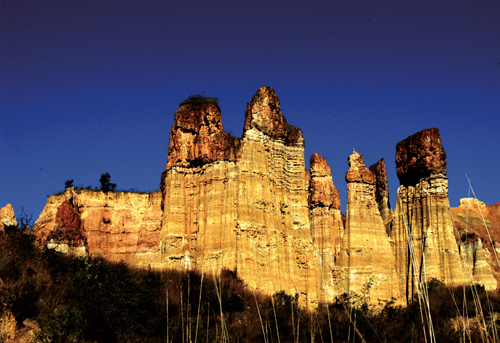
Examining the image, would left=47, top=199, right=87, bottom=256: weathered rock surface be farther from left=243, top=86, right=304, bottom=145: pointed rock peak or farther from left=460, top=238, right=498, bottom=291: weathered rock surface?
left=460, top=238, right=498, bottom=291: weathered rock surface

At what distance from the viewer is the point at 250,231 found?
109ft

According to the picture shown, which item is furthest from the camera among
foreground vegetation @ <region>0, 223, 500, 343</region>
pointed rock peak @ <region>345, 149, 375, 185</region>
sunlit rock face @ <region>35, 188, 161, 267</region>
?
pointed rock peak @ <region>345, 149, 375, 185</region>

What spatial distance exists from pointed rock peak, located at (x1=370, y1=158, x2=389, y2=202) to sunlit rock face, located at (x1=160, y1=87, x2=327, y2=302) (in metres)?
13.2

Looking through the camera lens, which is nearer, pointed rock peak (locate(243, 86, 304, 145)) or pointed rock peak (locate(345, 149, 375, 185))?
pointed rock peak (locate(243, 86, 304, 145))

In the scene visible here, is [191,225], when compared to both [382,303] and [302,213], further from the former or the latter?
[382,303]

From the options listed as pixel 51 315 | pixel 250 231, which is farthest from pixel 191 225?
pixel 51 315

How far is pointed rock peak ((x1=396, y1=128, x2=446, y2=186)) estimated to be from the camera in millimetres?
42938

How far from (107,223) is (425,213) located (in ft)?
88.3

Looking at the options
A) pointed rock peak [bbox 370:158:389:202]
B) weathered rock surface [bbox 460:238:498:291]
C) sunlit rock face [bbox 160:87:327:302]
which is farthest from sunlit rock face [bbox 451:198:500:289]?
sunlit rock face [bbox 160:87:327:302]

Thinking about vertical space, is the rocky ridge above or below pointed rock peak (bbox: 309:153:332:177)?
below

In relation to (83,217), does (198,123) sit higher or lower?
higher

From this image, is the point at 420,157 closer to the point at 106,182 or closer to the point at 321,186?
the point at 321,186

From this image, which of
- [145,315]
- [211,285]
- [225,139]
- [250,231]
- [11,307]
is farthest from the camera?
[225,139]

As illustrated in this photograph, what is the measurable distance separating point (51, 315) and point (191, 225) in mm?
17514
